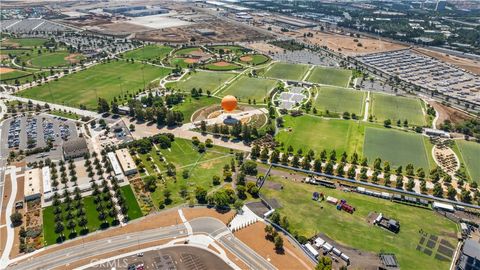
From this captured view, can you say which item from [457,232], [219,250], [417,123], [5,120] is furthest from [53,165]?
[417,123]

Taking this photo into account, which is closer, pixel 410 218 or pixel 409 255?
pixel 409 255

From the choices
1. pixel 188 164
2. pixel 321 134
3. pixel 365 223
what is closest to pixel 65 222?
pixel 188 164

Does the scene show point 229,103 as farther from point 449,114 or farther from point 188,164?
point 449,114

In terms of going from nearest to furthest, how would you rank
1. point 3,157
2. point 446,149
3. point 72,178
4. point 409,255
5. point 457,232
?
point 409,255
point 457,232
point 72,178
point 3,157
point 446,149

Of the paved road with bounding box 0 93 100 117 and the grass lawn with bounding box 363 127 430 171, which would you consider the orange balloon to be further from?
the paved road with bounding box 0 93 100 117

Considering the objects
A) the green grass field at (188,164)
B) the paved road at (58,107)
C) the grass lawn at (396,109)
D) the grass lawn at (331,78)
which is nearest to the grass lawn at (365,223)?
the green grass field at (188,164)

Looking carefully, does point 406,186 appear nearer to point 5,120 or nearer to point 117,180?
point 117,180

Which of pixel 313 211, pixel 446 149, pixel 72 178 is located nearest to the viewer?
pixel 313 211
